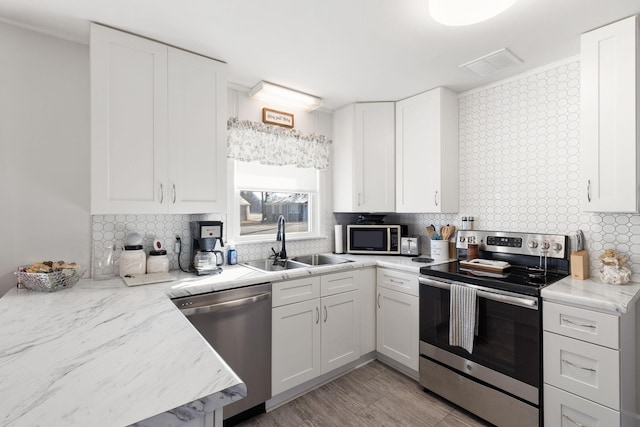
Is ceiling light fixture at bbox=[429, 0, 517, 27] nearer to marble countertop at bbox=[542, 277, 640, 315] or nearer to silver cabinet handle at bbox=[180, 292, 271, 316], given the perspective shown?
marble countertop at bbox=[542, 277, 640, 315]

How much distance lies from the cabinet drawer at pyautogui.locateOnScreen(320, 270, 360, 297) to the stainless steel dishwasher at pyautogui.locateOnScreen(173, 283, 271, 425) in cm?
49

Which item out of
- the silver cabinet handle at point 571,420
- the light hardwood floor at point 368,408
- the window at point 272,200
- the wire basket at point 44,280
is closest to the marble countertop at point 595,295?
the silver cabinet handle at point 571,420

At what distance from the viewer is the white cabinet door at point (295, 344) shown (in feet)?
7.16

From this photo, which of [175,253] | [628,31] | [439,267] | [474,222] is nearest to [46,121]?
[175,253]

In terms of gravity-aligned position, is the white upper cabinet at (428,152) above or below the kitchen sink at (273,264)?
above

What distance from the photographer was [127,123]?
1.88m

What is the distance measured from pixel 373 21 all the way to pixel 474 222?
1.86 m

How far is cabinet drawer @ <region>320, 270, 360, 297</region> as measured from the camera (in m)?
2.44

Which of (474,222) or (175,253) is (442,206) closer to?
(474,222)

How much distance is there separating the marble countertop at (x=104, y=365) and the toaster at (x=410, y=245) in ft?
7.19

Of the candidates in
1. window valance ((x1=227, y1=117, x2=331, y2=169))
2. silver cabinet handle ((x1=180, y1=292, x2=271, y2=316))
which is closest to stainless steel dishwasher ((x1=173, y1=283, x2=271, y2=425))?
silver cabinet handle ((x1=180, y1=292, x2=271, y2=316))

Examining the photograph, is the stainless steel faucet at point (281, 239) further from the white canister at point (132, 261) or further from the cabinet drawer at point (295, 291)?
the white canister at point (132, 261)

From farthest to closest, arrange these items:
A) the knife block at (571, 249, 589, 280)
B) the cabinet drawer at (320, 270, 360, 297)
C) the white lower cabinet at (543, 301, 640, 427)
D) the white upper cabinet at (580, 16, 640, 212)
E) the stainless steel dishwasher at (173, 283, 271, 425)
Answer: the cabinet drawer at (320, 270, 360, 297)
the knife block at (571, 249, 589, 280)
the stainless steel dishwasher at (173, 283, 271, 425)
the white upper cabinet at (580, 16, 640, 212)
the white lower cabinet at (543, 301, 640, 427)

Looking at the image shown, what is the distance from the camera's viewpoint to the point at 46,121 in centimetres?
193
